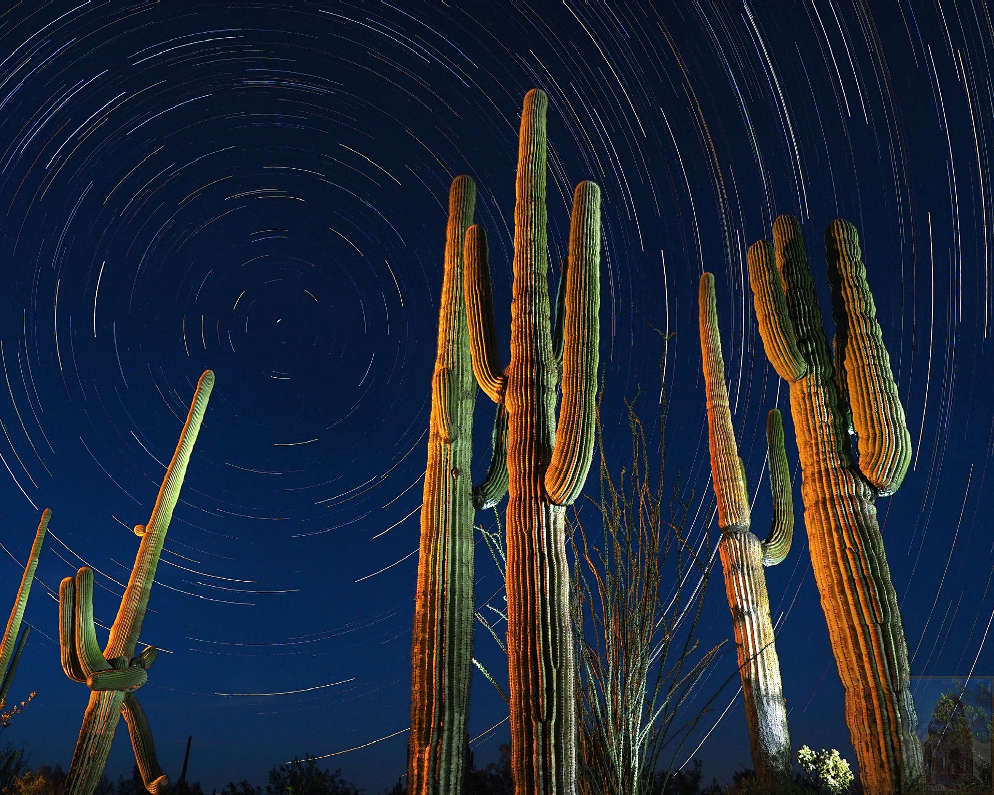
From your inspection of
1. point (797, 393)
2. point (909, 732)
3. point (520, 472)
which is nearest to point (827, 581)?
point (909, 732)

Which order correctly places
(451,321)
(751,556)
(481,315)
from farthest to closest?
(751,556), (451,321), (481,315)

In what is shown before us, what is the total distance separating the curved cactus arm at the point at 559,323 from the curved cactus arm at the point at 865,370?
2.82 metres

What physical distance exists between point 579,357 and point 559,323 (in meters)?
1.23

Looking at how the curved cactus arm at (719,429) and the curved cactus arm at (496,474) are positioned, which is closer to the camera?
the curved cactus arm at (496,474)

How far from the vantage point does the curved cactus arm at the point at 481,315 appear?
7242mm

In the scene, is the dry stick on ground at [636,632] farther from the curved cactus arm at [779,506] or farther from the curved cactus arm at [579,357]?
the curved cactus arm at [779,506]

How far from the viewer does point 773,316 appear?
→ 26.6ft

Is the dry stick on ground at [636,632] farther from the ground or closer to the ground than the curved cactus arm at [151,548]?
closer to the ground

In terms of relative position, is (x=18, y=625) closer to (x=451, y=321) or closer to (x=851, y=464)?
(x=451, y=321)

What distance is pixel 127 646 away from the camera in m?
10.6

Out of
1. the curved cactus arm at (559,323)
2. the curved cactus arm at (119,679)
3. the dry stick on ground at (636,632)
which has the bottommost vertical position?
the dry stick on ground at (636,632)

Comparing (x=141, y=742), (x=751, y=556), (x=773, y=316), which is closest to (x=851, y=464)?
(x=773, y=316)

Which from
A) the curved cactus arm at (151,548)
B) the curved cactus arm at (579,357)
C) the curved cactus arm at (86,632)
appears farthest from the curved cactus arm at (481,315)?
the curved cactus arm at (151,548)

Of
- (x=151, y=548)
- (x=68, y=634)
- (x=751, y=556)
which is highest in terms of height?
(x=151, y=548)
